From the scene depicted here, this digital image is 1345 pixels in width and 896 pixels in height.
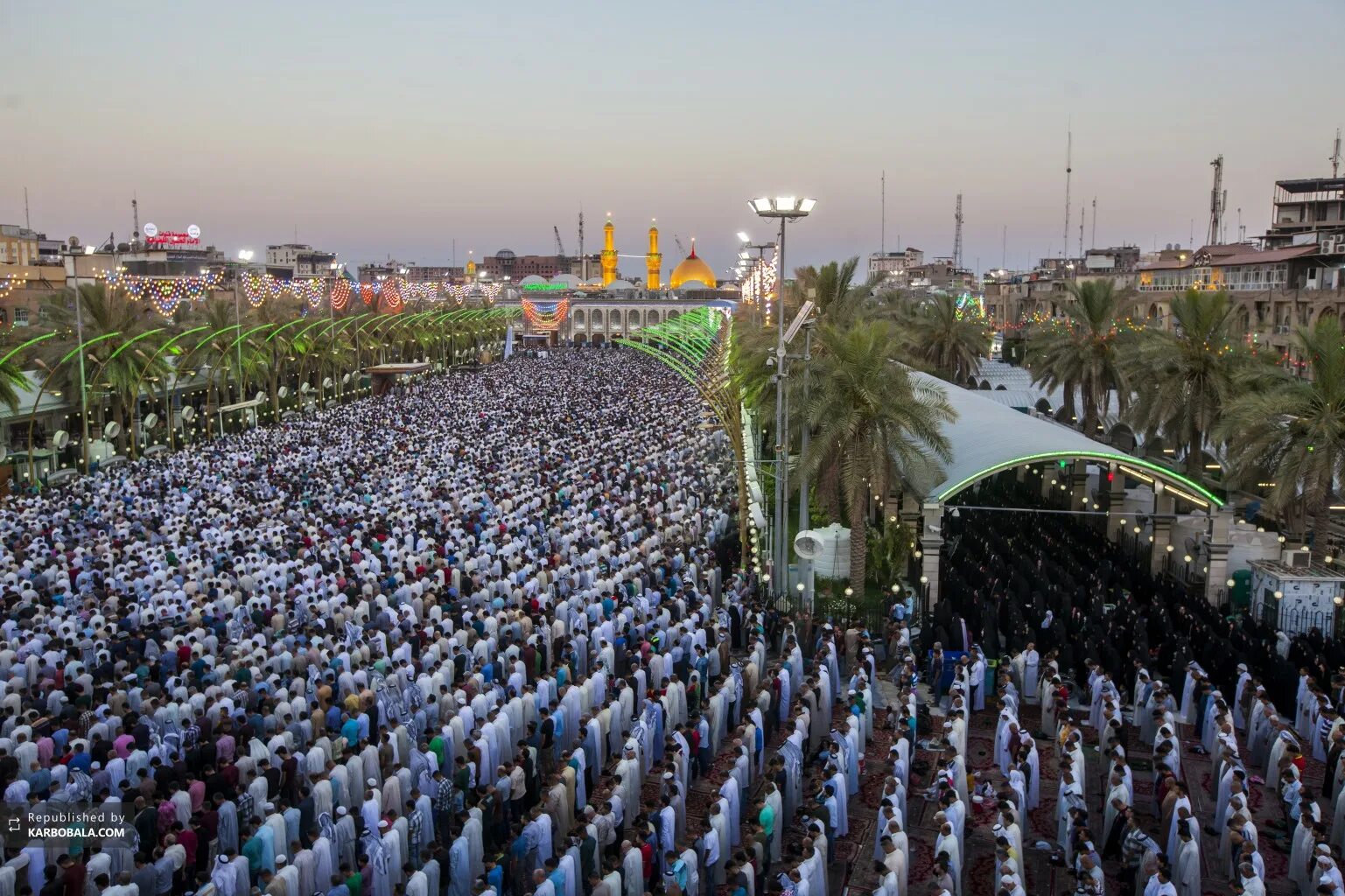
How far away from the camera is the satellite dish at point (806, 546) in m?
19.4

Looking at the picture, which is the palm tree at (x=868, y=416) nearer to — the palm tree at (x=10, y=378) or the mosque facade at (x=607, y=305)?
the palm tree at (x=10, y=378)

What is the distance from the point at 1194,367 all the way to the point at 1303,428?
5.06 m

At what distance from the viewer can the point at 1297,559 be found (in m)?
18.1

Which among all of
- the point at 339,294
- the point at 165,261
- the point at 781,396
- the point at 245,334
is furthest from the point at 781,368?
the point at 165,261

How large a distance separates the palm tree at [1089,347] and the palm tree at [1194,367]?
174 inches

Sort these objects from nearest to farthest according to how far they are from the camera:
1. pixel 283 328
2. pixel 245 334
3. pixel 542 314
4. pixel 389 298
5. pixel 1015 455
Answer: pixel 1015 455 < pixel 245 334 < pixel 283 328 < pixel 389 298 < pixel 542 314

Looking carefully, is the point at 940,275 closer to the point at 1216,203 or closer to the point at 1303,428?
the point at 1216,203

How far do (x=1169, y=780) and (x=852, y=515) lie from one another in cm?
851

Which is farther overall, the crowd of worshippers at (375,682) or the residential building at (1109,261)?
the residential building at (1109,261)

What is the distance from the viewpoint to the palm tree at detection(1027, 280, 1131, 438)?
1171 inches

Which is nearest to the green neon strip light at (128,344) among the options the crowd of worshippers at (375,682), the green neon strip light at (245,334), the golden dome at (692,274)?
the green neon strip light at (245,334)

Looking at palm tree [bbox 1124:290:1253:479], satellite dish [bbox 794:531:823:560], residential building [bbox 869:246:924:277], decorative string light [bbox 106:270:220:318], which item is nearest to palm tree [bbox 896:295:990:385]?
palm tree [bbox 1124:290:1253:479]

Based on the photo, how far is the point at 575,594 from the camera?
17.5 metres

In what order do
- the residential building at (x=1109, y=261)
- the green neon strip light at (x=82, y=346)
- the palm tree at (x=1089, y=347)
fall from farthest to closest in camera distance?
the residential building at (x=1109, y=261), the green neon strip light at (x=82, y=346), the palm tree at (x=1089, y=347)
